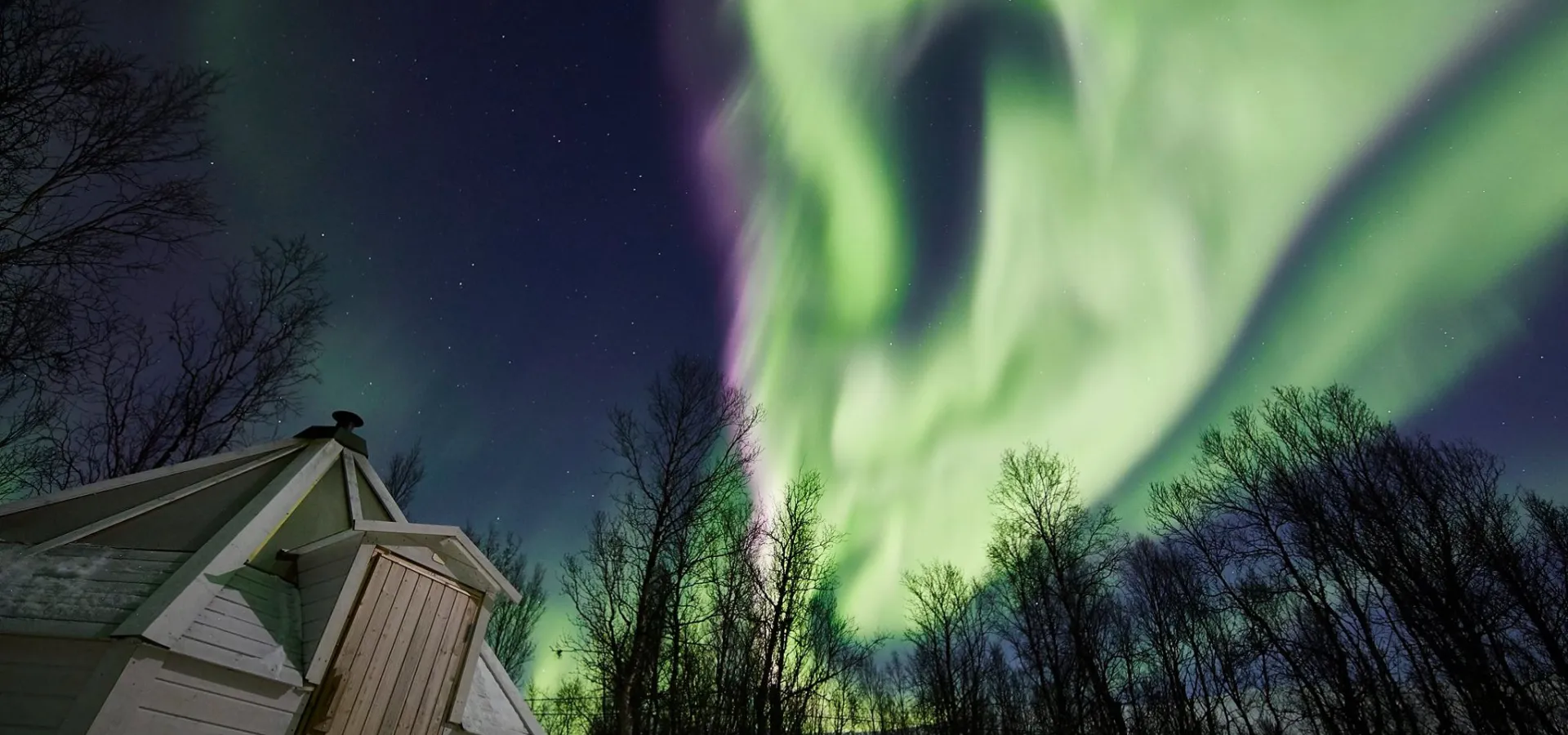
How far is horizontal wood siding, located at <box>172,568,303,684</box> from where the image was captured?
6492 mm

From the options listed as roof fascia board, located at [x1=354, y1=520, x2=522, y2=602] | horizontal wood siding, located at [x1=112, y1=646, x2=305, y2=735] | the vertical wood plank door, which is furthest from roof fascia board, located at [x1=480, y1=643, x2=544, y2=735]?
horizontal wood siding, located at [x1=112, y1=646, x2=305, y2=735]

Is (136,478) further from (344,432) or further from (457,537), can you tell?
(457,537)

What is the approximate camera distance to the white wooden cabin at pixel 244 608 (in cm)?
595

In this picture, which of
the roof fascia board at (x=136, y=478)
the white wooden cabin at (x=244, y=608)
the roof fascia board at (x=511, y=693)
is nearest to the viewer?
the white wooden cabin at (x=244, y=608)

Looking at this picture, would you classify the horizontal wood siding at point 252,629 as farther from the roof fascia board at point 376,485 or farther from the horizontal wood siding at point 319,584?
the roof fascia board at point 376,485

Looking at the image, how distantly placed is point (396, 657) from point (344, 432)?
15.2 ft

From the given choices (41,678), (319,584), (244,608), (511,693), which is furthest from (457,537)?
(41,678)

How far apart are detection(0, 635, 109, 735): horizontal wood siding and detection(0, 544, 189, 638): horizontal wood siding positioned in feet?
0.38

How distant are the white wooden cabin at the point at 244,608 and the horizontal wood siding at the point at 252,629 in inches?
0.8

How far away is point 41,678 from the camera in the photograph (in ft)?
19.4

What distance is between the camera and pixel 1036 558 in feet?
92.7

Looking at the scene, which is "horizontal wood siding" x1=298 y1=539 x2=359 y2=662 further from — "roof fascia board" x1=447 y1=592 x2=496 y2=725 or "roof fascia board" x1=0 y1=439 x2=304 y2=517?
"roof fascia board" x1=0 y1=439 x2=304 y2=517

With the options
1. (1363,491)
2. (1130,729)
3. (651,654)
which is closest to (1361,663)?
(1363,491)

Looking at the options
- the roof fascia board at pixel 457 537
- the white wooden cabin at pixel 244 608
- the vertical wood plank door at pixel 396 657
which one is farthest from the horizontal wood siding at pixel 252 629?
the roof fascia board at pixel 457 537
